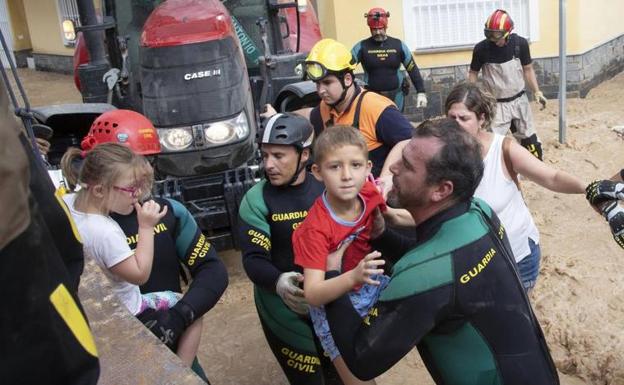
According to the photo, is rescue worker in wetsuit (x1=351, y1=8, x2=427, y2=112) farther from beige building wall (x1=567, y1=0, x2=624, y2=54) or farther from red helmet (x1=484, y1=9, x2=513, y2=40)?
A: beige building wall (x1=567, y1=0, x2=624, y2=54)

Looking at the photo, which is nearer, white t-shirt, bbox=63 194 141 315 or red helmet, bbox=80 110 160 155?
white t-shirt, bbox=63 194 141 315

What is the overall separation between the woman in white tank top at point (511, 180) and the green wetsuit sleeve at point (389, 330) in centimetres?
141

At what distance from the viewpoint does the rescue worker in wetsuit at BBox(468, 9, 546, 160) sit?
785cm

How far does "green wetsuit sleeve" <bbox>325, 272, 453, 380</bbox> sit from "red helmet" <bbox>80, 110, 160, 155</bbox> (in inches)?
84.4

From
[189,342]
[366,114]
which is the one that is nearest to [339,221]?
[189,342]

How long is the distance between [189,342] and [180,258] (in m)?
0.38

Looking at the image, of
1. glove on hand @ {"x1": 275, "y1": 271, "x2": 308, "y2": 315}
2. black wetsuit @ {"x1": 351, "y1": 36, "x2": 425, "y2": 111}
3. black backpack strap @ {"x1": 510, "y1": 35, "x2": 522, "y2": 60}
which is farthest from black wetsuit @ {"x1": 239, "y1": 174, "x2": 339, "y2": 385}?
black wetsuit @ {"x1": 351, "y1": 36, "x2": 425, "y2": 111}

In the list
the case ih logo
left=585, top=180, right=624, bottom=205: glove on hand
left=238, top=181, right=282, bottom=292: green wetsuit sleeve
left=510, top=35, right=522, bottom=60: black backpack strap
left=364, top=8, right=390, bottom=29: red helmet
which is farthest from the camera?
left=364, top=8, right=390, bottom=29: red helmet

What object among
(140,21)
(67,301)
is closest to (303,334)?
(67,301)

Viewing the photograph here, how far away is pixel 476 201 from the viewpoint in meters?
2.48

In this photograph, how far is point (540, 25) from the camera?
37.4 ft

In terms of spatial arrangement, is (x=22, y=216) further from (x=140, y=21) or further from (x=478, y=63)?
(x=478, y=63)

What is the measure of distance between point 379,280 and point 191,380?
0.88 meters

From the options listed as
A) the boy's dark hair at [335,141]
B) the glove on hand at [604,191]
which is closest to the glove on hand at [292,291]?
the boy's dark hair at [335,141]
